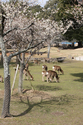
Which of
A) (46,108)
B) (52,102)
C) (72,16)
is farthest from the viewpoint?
(72,16)

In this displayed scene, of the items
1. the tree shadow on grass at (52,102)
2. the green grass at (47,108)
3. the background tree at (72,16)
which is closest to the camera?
the green grass at (47,108)

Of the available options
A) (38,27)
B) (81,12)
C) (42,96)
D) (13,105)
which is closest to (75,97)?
(42,96)

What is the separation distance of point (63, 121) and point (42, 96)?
16.7ft

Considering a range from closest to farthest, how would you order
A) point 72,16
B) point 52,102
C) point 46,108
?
point 46,108, point 52,102, point 72,16

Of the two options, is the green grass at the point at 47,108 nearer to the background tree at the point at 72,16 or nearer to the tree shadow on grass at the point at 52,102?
the tree shadow on grass at the point at 52,102

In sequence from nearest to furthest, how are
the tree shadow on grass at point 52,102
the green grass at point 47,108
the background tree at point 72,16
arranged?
the green grass at point 47,108 → the tree shadow on grass at point 52,102 → the background tree at point 72,16

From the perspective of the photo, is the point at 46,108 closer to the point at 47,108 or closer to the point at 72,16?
the point at 47,108

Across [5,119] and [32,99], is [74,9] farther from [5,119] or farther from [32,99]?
[5,119]

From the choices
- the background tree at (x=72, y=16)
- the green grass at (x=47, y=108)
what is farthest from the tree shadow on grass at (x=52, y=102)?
the background tree at (x=72, y=16)

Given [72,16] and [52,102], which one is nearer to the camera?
[52,102]

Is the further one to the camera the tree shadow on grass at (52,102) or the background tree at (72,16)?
the background tree at (72,16)

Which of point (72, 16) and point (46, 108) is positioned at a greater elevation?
point (72, 16)

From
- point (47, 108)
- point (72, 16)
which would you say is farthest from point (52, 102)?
point (72, 16)

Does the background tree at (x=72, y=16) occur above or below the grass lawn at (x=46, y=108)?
above
